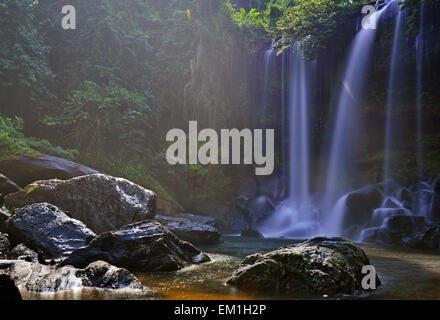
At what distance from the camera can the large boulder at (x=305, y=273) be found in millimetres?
3771

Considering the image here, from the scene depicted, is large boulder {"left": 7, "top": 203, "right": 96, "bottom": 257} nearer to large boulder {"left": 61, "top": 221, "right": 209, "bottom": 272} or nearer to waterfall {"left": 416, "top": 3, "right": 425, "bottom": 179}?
large boulder {"left": 61, "top": 221, "right": 209, "bottom": 272}

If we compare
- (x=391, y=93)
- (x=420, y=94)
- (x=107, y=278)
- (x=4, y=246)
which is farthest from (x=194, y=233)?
(x=420, y=94)

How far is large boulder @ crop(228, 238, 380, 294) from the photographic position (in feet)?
12.4

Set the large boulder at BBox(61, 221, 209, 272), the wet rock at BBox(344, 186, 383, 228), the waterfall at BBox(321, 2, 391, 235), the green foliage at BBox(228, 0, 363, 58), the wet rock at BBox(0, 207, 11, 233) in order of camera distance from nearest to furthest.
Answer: the large boulder at BBox(61, 221, 209, 272) < the wet rock at BBox(0, 207, 11, 233) < the wet rock at BBox(344, 186, 383, 228) < the waterfall at BBox(321, 2, 391, 235) < the green foliage at BBox(228, 0, 363, 58)

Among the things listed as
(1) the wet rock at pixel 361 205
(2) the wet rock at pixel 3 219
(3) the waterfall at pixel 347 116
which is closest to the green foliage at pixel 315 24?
(3) the waterfall at pixel 347 116

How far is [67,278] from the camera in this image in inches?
151

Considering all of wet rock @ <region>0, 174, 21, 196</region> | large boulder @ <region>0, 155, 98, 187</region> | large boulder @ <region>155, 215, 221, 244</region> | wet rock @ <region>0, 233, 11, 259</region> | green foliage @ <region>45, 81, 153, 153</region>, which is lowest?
large boulder @ <region>155, 215, 221, 244</region>

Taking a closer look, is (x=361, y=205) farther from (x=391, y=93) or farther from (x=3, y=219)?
(x=3, y=219)

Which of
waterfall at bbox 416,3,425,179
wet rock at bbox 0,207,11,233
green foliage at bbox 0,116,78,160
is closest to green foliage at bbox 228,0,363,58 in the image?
waterfall at bbox 416,3,425,179

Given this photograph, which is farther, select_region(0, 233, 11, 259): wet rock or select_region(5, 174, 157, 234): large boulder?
select_region(5, 174, 157, 234): large boulder

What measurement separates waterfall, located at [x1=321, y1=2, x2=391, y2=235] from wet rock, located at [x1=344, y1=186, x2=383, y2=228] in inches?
74.1

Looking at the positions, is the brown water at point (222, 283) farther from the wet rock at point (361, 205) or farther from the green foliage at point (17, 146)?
the green foliage at point (17, 146)

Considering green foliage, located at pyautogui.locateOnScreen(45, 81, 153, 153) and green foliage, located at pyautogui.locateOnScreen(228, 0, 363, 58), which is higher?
green foliage, located at pyautogui.locateOnScreen(228, 0, 363, 58)

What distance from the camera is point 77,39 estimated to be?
16875mm
